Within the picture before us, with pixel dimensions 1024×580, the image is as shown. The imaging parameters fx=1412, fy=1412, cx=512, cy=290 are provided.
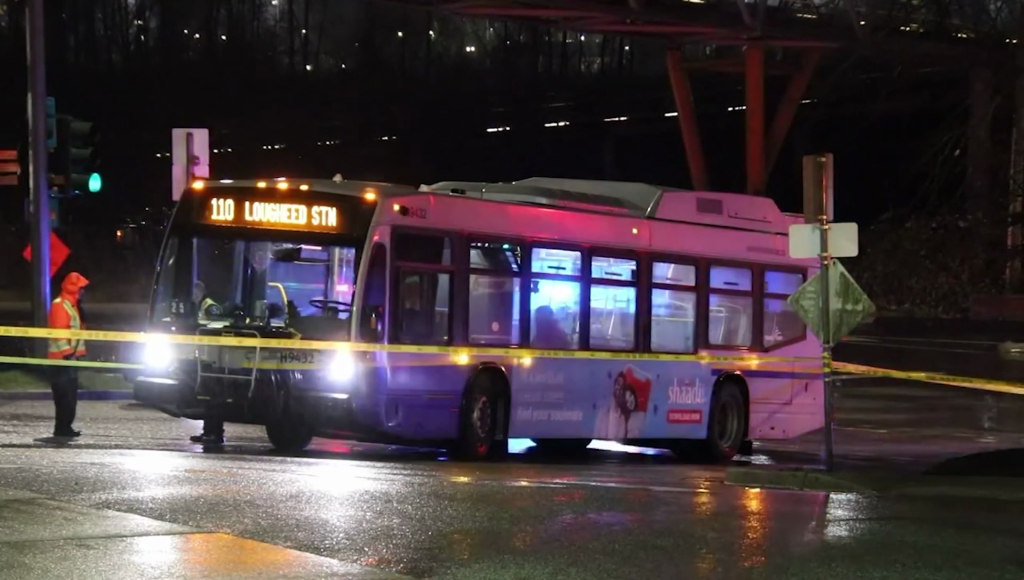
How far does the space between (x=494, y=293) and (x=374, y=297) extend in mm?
1833

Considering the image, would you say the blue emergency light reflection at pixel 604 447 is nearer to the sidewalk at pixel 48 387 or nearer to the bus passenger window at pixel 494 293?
the bus passenger window at pixel 494 293

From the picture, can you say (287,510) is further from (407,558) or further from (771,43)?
(771,43)

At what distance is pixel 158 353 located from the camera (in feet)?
47.3

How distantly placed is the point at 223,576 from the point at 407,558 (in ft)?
3.96

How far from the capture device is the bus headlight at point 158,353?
566 inches

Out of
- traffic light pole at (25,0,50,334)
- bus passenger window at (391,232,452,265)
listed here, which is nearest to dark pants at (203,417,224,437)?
bus passenger window at (391,232,452,265)

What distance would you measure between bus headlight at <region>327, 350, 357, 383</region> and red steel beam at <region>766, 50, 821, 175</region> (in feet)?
114

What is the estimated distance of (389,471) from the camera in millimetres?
13125

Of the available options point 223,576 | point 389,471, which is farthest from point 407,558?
point 389,471

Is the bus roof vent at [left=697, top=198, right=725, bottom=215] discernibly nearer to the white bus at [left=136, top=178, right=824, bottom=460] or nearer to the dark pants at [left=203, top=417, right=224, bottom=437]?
the white bus at [left=136, top=178, right=824, bottom=460]

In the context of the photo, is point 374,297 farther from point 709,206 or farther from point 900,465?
point 900,465

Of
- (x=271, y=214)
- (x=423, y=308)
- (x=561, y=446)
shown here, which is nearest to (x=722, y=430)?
(x=561, y=446)

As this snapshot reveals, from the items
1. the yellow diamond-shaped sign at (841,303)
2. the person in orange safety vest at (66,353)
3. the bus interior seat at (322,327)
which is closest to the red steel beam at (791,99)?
the yellow diamond-shaped sign at (841,303)

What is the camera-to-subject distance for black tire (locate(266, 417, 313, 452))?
1442cm
